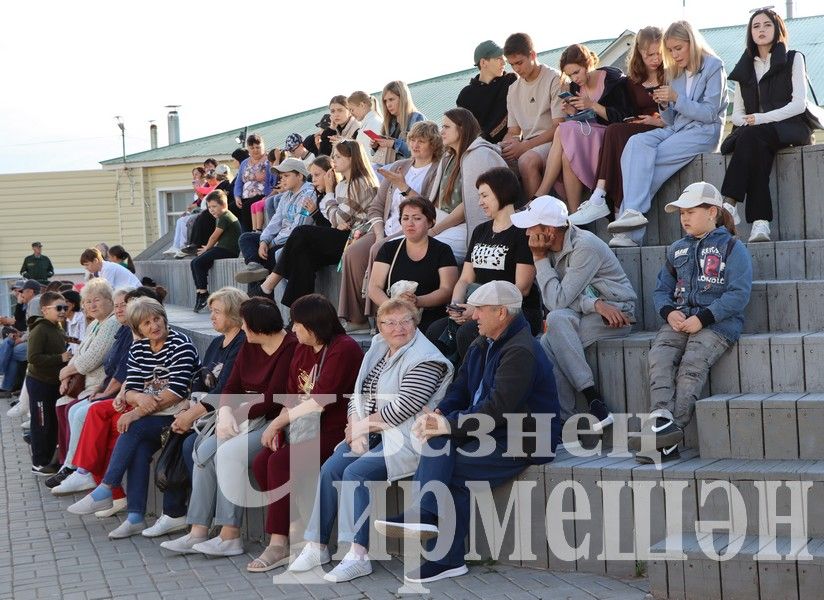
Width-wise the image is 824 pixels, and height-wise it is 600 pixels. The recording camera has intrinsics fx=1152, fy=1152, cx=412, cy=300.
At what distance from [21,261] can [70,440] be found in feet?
67.2

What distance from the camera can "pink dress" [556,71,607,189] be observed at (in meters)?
8.09

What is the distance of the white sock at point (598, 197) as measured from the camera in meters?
7.95

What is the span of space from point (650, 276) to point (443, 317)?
134cm

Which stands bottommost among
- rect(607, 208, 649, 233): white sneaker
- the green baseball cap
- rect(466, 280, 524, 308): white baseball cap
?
rect(466, 280, 524, 308): white baseball cap

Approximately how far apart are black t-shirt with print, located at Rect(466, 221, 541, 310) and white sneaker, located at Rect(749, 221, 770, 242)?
55.3 inches

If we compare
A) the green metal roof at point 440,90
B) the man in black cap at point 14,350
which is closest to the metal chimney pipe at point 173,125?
the green metal roof at point 440,90

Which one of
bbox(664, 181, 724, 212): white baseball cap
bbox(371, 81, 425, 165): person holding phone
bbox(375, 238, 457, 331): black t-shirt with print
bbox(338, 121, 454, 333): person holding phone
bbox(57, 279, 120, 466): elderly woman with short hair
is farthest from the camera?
bbox(371, 81, 425, 165): person holding phone

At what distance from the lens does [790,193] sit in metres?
7.62

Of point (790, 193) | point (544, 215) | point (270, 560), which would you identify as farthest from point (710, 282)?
point (270, 560)

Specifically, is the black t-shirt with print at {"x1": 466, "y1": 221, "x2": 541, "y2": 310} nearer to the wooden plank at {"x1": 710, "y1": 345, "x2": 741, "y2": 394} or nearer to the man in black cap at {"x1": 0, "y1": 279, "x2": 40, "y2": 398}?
the wooden plank at {"x1": 710, "y1": 345, "x2": 741, "y2": 394}

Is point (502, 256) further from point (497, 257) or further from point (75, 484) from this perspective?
point (75, 484)

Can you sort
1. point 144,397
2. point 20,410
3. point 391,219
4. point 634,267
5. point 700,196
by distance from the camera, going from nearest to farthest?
point 700,196 < point 634,267 < point 144,397 < point 391,219 < point 20,410

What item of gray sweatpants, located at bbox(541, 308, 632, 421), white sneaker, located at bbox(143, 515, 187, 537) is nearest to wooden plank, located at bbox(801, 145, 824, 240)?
gray sweatpants, located at bbox(541, 308, 632, 421)

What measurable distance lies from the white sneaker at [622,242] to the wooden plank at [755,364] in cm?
163
